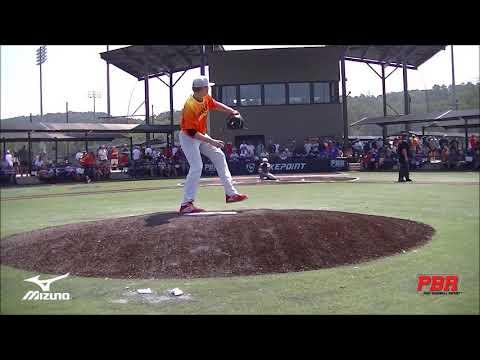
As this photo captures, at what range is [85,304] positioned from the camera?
16.4 feet

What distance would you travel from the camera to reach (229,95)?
1345 cm

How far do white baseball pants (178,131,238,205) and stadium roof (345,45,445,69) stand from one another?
103 inches

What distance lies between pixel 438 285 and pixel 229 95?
9302 millimetres

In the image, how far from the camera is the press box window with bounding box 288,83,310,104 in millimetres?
19484

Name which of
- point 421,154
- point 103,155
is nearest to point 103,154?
point 103,155

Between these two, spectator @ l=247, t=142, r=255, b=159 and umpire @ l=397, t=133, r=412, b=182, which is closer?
umpire @ l=397, t=133, r=412, b=182

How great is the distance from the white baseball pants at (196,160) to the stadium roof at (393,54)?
8.59ft

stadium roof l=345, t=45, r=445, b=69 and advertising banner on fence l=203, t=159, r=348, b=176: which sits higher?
stadium roof l=345, t=45, r=445, b=69

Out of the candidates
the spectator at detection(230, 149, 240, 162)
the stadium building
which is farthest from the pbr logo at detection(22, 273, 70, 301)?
the spectator at detection(230, 149, 240, 162)

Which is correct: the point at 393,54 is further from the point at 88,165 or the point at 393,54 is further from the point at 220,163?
the point at 88,165

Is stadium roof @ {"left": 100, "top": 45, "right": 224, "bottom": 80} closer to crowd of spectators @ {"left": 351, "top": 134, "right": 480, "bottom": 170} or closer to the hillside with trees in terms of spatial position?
the hillside with trees

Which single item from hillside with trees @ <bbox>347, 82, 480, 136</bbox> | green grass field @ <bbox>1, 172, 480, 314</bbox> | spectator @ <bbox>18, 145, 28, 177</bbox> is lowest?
green grass field @ <bbox>1, 172, 480, 314</bbox>

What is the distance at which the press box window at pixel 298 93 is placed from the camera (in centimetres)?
1948
